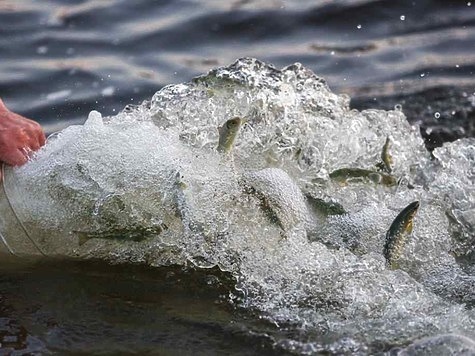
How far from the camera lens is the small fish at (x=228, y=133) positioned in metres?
4.14

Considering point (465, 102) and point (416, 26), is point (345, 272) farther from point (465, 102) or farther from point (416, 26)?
point (416, 26)

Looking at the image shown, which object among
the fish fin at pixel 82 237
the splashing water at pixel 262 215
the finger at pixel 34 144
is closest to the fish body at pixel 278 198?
the splashing water at pixel 262 215

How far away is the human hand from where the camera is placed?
4.12m

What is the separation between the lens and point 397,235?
12.9 ft

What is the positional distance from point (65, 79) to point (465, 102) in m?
2.54

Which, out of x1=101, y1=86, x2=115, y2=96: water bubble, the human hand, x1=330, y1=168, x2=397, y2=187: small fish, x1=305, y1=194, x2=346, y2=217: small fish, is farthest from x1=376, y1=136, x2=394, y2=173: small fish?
x1=101, y1=86, x2=115, y2=96: water bubble

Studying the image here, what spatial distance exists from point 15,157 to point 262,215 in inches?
40.0

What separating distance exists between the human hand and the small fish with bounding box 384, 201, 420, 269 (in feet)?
4.84

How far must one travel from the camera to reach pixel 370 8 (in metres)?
7.71

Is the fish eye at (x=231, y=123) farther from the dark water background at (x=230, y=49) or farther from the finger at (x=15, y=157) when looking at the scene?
the dark water background at (x=230, y=49)

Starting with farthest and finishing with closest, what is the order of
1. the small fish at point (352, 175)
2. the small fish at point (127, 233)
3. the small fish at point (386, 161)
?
the small fish at point (386, 161) → the small fish at point (352, 175) → the small fish at point (127, 233)

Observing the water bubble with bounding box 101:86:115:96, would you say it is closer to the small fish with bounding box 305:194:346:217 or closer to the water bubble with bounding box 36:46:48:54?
the water bubble with bounding box 36:46:48:54

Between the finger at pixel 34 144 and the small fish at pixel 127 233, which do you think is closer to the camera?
the small fish at pixel 127 233

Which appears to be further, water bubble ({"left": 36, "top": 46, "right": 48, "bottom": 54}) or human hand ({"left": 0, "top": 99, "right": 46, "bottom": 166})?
water bubble ({"left": 36, "top": 46, "right": 48, "bottom": 54})
